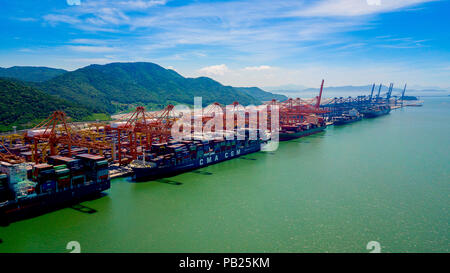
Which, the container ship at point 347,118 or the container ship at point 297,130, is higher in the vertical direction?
the container ship at point 347,118

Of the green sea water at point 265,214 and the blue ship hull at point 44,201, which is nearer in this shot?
the green sea water at point 265,214

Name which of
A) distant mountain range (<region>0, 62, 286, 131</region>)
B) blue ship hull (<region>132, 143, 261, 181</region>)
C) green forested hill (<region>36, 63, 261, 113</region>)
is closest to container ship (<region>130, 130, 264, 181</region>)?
blue ship hull (<region>132, 143, 261, 181</region>)

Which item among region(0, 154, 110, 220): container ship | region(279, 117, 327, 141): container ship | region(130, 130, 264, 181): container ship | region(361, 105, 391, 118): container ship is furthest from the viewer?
region(361, 105, 391, 118): container ship

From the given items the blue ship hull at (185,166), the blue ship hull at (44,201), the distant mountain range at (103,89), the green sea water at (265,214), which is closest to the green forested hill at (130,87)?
the distant mountain range at (103,89)

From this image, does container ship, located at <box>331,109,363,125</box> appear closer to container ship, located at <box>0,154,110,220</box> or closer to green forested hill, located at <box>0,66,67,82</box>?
container ship, located at <box>0,154,110,220</box>

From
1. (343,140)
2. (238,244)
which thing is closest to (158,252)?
(238,244)

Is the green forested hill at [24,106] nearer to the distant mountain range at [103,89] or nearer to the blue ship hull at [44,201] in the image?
the distant mountain range at [103,89]
